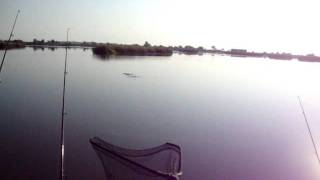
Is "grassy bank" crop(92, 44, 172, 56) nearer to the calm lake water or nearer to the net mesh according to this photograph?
the calm lake water

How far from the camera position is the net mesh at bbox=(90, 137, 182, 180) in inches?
289

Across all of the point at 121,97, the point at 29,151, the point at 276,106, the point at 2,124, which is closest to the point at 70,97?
the point at 121,97

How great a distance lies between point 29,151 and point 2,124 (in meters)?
3.60

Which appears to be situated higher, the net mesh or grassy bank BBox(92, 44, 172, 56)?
grassy bank BBox(92, 44, 172, 56)

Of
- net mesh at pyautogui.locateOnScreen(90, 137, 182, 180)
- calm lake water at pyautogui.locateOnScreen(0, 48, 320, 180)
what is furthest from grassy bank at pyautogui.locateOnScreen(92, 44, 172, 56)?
net mesh at pyautogui.locateOnScreen(90, 137, 182, 180)

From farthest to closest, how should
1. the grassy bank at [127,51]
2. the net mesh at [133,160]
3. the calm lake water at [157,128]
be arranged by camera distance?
the grassy bank at [127,51]
the calm lake water at [157,128]
the net mesh at [133,160]

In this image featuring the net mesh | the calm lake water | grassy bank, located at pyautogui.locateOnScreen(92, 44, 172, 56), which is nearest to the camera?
the net mesh

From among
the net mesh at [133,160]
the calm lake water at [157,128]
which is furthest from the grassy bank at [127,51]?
the net mesh at [133,160]

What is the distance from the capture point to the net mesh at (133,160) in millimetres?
7344

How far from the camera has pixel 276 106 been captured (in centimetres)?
2670

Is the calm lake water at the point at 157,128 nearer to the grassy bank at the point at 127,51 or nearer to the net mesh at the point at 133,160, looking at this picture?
the net mesh at the point at 133,160

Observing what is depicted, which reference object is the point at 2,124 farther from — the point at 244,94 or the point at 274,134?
the point at 244,94

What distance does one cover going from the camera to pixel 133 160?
26.1 ft

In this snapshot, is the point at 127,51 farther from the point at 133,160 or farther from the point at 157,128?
the point at 133,160
